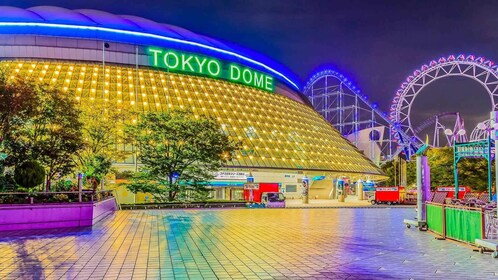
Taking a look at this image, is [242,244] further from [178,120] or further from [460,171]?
[460,171]

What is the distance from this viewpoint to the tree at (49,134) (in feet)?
81.9

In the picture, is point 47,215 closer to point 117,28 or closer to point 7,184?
point 7,184

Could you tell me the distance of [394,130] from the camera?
85375mm

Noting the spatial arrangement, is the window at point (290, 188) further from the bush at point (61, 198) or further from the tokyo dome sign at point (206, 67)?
the bush at point (61, 198)

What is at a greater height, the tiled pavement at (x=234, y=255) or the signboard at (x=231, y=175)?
the signboard at (x=231, y=175)

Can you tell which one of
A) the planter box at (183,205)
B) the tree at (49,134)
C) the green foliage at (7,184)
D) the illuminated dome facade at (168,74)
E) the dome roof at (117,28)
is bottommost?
the planter box at (183,205)

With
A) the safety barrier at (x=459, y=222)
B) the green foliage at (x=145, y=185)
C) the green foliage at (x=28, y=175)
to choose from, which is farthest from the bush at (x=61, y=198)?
the green foliage at (x=145, y=185)

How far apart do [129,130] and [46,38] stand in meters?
21.4

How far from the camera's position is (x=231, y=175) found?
5241cm

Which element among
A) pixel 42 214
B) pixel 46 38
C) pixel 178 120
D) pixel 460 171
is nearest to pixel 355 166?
pixel 460 171

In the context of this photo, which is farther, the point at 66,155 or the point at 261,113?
the point at 261,113

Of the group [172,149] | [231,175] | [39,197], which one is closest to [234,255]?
[39,197]

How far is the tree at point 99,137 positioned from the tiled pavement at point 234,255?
1367 cm

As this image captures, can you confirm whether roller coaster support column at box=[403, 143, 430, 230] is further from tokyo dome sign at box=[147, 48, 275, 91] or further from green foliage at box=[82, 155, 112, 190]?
tokyo dome sign at box=[147, 48, 275, 91]
